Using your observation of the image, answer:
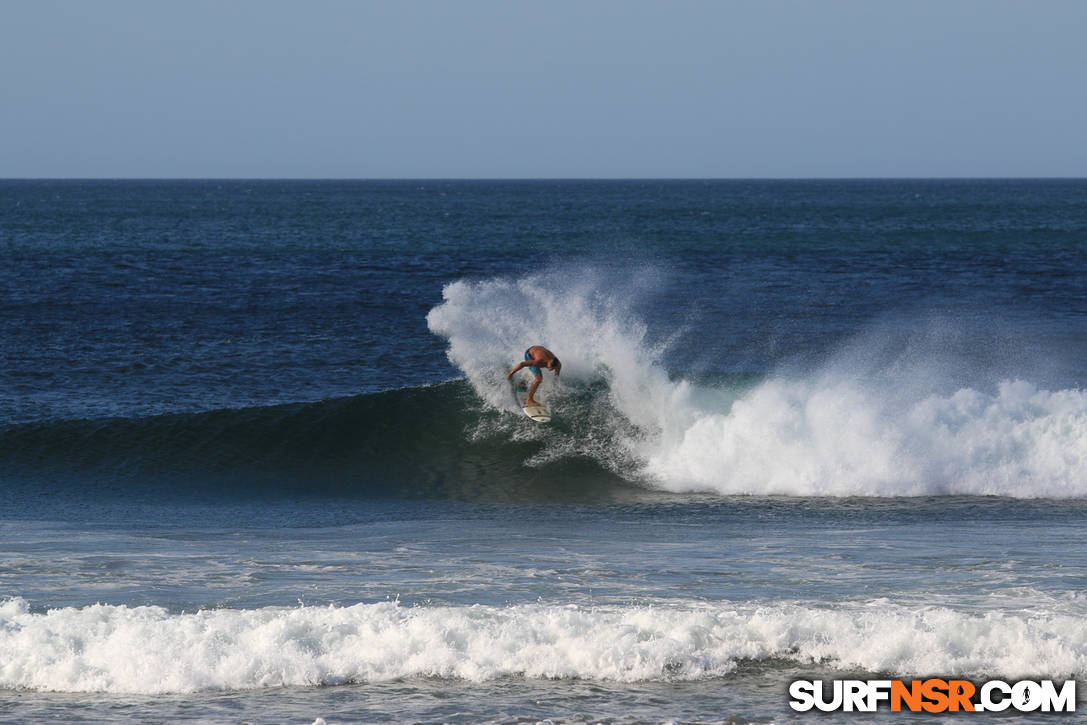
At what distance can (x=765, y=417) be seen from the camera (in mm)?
17031

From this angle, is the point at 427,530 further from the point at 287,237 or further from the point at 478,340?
the point at 287,237

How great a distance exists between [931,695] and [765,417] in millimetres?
9153

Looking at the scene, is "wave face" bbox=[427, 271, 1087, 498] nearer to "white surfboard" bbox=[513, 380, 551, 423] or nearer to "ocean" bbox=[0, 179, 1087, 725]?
"ocean" bbox=[0, 179, 1087, 725]

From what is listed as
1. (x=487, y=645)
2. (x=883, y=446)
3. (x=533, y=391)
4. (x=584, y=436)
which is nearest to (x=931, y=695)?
(x=487, y=645)

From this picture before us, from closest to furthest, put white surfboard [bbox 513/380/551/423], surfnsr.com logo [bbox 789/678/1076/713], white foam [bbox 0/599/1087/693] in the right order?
surfnsr.com logo [bbox 789/678/1076/713]
white foam [bbox 0/599/1087/693]
white surfboard [bbox 513/380/551/423]

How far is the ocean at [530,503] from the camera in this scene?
329 inches

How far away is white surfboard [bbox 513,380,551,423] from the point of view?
1773 centimetres

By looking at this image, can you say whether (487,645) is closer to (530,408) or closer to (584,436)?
(530,408)

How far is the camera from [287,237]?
69.5m

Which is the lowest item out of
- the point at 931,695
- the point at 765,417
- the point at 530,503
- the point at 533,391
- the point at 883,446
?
the point at 530,503

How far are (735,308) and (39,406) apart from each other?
1972 centimetres

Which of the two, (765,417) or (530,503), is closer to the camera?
(530,503)

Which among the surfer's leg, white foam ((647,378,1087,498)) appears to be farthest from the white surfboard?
white foam ((647,378,1087,498))

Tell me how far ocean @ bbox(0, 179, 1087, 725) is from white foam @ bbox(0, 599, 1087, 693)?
0.08ft
